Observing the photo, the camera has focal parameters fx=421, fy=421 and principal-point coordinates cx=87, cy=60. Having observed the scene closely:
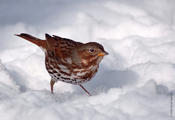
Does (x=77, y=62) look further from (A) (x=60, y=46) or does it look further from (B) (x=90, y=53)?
(A) (x=60, y=46)

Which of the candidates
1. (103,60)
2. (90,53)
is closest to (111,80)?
(103,60)

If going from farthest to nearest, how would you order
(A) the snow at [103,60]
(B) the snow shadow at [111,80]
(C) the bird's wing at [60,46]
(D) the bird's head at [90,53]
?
(B) the snow shadow at [111,80], (C) the bird's wing at [60,46], (D) the bird's head at [90,53], (A) the snow at [103,60]

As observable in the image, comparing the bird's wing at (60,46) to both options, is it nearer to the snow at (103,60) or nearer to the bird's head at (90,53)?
the bird's head at (90,53)

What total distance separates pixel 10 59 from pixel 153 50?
1.92 m

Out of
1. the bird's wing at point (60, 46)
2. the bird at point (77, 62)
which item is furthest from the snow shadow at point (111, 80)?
the bird's wing at point (60, 46)

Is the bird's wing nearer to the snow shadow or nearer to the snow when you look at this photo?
the snow

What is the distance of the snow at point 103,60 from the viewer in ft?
12.3

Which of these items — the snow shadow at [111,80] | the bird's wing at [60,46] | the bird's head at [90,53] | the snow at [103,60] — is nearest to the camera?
the snow at [103,60]

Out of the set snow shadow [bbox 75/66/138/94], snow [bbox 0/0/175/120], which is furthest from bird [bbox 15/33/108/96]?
snow shadow [bbox 75/66/138/94]

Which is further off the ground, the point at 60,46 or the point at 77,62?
the point at 60,46

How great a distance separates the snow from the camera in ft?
12.3

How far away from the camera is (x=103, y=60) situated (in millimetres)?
5520

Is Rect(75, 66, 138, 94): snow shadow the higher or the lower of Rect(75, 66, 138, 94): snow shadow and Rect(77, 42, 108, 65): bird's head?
the lower

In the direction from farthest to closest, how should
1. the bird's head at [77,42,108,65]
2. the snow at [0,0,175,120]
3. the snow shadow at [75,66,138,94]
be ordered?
the snow shadow at [75,66,138,94] → the bird's head at [77,42,108,65] → the snow at [0,0,175,120]
